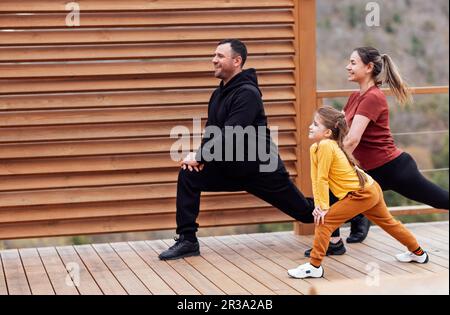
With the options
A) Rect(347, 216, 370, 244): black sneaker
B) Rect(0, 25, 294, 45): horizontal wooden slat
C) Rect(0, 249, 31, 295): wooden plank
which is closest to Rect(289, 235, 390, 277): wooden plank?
Rect(347, 216, 370, 244): black sneaker

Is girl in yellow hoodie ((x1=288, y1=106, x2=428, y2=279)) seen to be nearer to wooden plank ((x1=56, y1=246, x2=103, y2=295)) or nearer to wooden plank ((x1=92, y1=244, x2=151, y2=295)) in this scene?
wooden plank ((x1=92, y1=244, x2=151, y2=295))

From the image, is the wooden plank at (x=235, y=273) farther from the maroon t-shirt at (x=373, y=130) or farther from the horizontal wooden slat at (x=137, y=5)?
the horizontal wooden slat at (x=137, y=5)

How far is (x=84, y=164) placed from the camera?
19.4 ft

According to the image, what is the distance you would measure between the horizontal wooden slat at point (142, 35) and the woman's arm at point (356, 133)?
1065 millimetres

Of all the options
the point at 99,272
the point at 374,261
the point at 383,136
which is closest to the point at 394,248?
the point at 374,261

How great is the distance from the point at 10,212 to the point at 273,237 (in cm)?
187

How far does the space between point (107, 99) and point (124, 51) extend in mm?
345

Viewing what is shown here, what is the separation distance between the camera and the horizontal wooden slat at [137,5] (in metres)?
5.73

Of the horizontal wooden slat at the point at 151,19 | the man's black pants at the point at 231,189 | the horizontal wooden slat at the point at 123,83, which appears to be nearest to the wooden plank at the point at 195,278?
the man's black pants at the point at 231,189

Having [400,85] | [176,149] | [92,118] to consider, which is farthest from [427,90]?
[92,118]

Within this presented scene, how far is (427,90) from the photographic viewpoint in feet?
21.5

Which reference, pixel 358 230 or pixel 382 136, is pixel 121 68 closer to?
pixel 382 136

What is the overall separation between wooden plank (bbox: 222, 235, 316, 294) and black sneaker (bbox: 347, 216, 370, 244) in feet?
2.03
